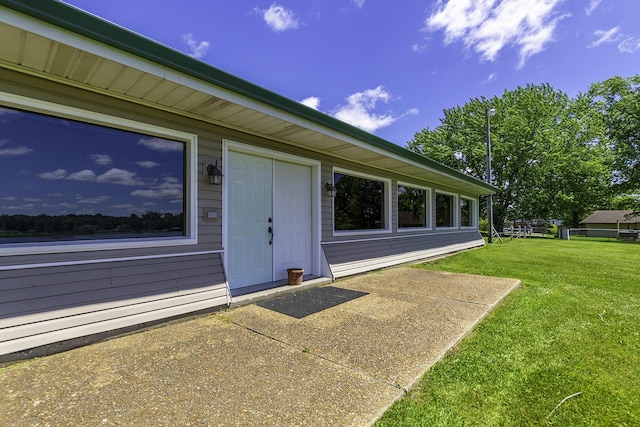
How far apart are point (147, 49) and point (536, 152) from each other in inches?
1000

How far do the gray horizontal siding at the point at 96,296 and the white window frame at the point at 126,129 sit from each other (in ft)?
0.58

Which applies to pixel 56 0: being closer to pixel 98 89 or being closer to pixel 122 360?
pixel 98 89

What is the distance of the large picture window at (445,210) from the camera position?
10.2 metres

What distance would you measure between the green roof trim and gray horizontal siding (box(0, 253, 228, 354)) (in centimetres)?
201

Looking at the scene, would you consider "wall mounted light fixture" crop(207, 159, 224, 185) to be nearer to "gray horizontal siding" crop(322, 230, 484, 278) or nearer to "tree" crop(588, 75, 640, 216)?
"gray horizontal siding" crop(322, 230, 484, 278)

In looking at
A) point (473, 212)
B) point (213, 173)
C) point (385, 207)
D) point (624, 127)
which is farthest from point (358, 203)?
point (624, 127)

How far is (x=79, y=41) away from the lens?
91.5 inches

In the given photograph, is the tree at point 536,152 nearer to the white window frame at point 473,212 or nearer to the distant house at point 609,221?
the white window frame at point 473,212

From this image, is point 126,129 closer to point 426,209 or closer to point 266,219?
point 266,219

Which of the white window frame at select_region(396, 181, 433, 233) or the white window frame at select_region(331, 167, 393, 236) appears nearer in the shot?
the white window frame at select_region(331, 167, 393, 236)

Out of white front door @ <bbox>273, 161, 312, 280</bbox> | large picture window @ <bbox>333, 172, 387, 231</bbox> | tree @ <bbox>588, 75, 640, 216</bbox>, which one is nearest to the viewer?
white front door @ <bbox>273, 161, 312, 280</bbox>

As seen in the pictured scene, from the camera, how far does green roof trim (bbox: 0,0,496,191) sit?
211cm

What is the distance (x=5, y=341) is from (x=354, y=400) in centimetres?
269

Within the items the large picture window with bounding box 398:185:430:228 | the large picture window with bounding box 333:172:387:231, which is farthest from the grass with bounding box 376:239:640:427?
the large picture window with bounding box 398:185:430:228
